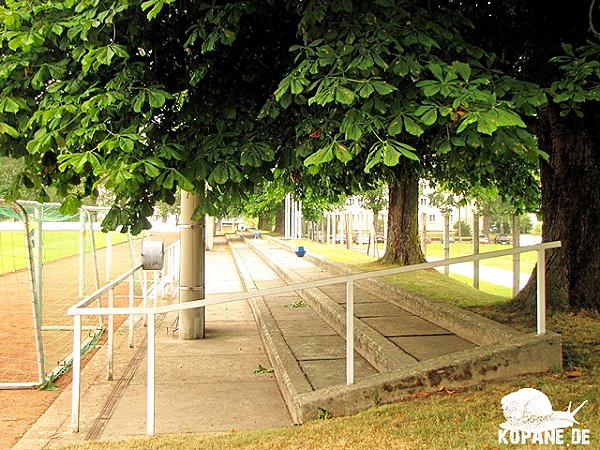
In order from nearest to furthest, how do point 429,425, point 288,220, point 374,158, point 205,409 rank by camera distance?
1. point 374,158
2. point 429,425
3. point 205,409
4. point 288,220

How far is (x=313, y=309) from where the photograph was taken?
1120 cm

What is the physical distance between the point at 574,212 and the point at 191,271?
16.8 feet

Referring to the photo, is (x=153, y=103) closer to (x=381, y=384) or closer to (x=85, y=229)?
(x=381, y=384)

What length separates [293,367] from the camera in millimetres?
6609

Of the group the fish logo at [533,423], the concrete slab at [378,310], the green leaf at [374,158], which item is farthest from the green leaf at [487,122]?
the concrete slab at [378,310]

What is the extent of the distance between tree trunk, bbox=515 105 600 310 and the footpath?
1208mm

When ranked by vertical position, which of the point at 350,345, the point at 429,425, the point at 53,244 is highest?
the point at 53,244

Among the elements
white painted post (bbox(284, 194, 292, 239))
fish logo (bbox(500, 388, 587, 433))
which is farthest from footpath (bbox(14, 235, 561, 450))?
white painted post (bbox(284, 194, 292, 239))

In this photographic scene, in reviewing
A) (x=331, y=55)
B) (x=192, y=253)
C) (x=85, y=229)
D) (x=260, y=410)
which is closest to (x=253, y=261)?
(x=85, y=229)

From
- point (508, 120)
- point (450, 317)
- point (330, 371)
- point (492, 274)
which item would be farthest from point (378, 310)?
point (492, 274)

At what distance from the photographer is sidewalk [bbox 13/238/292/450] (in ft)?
17.9

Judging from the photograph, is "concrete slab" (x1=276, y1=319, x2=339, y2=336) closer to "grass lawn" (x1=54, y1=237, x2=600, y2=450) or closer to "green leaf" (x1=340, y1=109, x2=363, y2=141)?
"grass lawn" (x1=54, y1=237, x2=600, y2=450)

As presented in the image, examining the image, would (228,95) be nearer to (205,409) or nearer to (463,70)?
(463,70)

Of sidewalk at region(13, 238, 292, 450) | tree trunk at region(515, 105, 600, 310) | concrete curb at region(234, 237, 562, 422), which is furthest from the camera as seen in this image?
tree trunk at region(515, 105, 600, 310)
